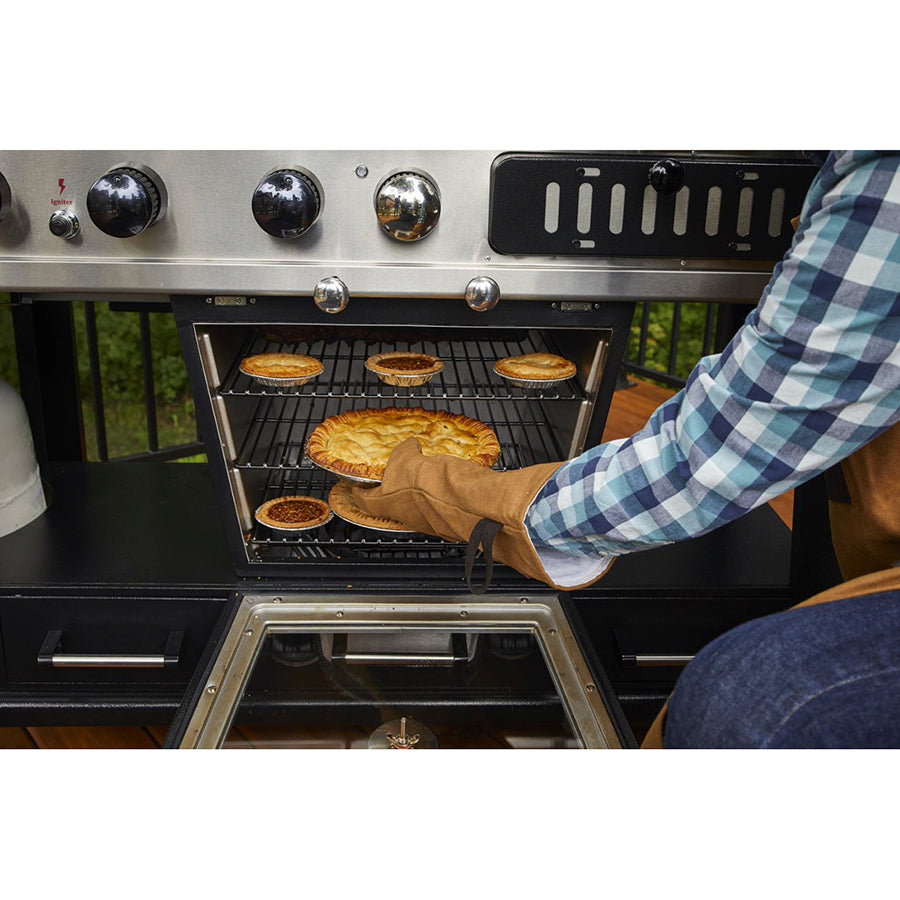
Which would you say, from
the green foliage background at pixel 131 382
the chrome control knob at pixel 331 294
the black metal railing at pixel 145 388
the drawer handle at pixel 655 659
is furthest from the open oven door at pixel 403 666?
the green foliage background at pixel 131 382

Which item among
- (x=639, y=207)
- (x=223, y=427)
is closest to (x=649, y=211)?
(x=639, y=207)

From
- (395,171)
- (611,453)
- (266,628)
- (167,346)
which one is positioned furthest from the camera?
(167,346)

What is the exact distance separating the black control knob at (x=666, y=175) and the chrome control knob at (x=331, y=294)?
495 mm

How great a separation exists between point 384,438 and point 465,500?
44 centimetres

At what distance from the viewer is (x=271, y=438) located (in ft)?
6.48

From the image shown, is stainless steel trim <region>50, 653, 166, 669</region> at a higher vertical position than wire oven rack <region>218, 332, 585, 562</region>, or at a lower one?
lower

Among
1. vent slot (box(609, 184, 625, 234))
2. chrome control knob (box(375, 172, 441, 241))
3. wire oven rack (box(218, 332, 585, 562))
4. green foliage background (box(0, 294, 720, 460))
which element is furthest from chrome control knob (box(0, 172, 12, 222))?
green foliage background (box(0, 294, 720, 460))

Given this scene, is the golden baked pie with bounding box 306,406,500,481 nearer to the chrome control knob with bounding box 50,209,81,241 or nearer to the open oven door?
the open oven door

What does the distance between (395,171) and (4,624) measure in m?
1.12

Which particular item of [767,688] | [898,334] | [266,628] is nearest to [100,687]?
[266,628]

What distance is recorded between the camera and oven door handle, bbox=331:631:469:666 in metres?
1.58

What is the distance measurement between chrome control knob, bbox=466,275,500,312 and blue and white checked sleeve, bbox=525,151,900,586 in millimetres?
327

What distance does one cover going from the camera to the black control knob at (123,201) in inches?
50.3

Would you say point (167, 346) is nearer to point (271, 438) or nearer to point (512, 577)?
point (271, 438)
